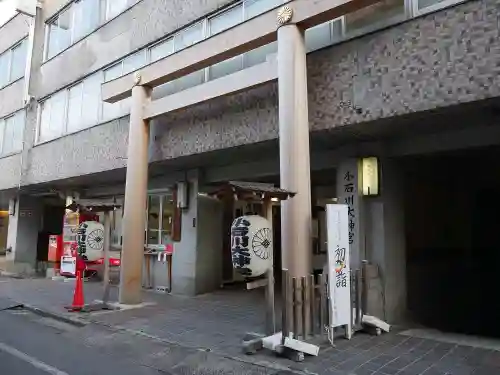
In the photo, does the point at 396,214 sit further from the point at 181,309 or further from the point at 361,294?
the point at 181,309

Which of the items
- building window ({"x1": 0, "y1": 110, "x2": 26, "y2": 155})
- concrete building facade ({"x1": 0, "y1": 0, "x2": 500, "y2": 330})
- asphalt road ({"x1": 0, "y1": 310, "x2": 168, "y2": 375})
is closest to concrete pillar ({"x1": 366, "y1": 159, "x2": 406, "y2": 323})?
concrete building facade ({"x1": 0, "y1": 0, "x2": 500, "y2": 330})

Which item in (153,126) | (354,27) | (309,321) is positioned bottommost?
(309,321)

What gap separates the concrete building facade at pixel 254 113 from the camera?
6555 mm

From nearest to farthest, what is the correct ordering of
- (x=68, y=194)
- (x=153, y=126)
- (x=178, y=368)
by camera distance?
(x=178, y=368) → (x=153, y=126) → (x=68, y=194)

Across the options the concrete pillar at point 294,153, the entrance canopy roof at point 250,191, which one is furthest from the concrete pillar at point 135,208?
the concrete pillar at point 294,153

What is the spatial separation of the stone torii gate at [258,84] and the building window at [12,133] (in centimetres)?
942

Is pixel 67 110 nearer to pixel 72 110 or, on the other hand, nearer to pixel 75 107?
pixel 72 110

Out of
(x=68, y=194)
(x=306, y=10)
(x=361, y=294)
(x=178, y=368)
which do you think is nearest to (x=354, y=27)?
(x=306, y=10)

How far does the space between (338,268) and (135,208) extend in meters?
5.44

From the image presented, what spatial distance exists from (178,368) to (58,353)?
2.12m

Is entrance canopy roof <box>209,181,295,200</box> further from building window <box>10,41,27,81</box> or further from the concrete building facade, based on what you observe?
building window <box>10,41,27,81</box>

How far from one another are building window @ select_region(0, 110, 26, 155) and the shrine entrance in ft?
51.1

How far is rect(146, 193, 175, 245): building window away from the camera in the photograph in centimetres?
1346

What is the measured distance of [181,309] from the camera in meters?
9.90
